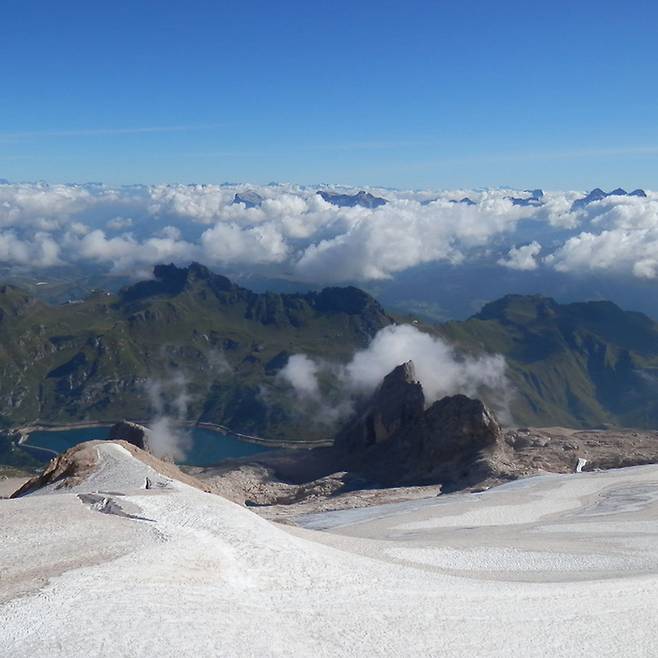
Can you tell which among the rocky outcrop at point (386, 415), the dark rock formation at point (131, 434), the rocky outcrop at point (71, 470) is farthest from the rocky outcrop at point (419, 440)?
the rocky outcrop at point (71, 470)

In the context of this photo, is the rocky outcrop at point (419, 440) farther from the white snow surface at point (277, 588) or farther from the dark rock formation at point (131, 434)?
the white snow surface at point (277, 588)

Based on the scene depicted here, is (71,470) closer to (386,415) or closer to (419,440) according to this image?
(419,440)

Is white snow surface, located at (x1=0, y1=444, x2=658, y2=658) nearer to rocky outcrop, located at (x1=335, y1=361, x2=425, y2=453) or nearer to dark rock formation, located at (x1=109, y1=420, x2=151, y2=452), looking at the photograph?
dark rock formation, located at (x1=109, y1=420, x2=151, y2=452)

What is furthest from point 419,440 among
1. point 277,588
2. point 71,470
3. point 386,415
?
point 277,588

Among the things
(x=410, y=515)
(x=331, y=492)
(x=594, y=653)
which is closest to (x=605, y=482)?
(x=410, y=515)

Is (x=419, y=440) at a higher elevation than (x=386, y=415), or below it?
below

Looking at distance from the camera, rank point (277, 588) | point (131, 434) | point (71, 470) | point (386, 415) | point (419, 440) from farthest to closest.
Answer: point (386, 415) → point (131, 434) → point (419, 440) → point (71, 470) → point (277, 588)
